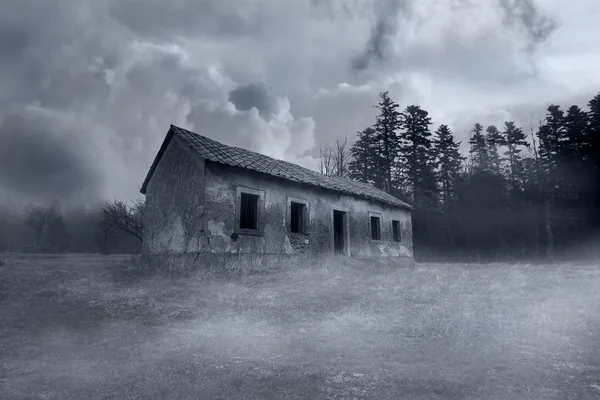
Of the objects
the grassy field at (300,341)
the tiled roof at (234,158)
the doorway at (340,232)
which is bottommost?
the grassy field at (300,341)

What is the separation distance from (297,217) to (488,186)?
2362cm

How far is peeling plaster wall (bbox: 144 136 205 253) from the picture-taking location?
37.0 feet

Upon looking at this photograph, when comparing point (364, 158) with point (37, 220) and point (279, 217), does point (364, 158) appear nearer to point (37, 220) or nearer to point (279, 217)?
point (279, 217)

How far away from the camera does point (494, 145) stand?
3497cm

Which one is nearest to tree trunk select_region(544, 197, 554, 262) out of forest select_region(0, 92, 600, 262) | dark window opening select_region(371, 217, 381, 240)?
forest select_region(0, 92, 600, 262)

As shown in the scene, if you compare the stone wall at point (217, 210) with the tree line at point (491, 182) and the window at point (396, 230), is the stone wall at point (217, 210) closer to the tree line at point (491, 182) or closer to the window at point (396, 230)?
the window at point (396, 230)

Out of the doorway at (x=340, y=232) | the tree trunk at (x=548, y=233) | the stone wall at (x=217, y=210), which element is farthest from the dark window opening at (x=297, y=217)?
the tree trunk at (x=548, y=233)

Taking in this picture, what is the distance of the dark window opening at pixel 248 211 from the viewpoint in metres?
12.2

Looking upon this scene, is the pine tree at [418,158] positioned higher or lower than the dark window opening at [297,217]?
higher

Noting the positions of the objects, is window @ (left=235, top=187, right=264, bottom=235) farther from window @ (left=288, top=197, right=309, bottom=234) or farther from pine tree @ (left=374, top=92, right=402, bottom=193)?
pine tree @ (left=374, top=92, right=402, bottom=193)

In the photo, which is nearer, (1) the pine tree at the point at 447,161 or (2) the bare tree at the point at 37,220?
(1) the pine tree at the point at 447,161

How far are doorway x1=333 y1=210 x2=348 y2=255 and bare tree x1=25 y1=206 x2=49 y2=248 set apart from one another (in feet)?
166

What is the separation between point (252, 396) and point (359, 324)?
2.99 meters

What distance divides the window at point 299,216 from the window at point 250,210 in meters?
1.65
